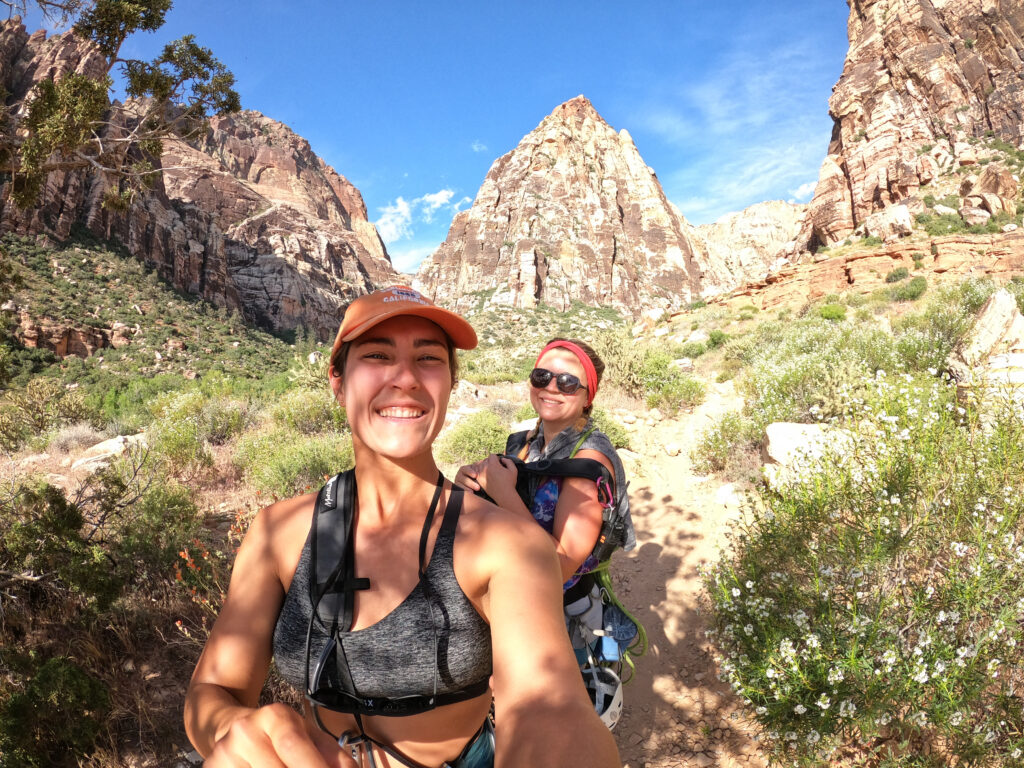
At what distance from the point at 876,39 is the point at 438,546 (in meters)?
54.2

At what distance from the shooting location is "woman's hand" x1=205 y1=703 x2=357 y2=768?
744 mm

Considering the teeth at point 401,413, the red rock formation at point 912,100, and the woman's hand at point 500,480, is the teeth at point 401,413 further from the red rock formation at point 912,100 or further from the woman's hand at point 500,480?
the red rock formation at point 912,100

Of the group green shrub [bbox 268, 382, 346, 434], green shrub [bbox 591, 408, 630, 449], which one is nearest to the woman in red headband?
green shrub [bbox 591, 408, 630, 449]

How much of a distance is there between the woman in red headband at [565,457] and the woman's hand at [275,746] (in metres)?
0.85

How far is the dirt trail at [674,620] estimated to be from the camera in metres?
2.74

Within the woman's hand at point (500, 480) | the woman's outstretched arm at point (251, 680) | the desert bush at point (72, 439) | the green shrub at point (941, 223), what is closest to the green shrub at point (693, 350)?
the woman's hand at point (500, 480)

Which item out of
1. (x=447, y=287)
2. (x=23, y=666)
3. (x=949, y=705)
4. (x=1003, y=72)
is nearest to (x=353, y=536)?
(x=949, y=705)

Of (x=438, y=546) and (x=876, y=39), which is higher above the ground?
(x=876, y=39)

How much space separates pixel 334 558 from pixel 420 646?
0.30m

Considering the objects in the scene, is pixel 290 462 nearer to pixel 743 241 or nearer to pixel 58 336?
pixel 58 336

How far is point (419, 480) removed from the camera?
1.23 meters

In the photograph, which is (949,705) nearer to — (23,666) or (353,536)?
(353,536)

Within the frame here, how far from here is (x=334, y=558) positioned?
112 centimetres

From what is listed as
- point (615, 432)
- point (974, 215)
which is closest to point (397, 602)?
point (615, 432)
